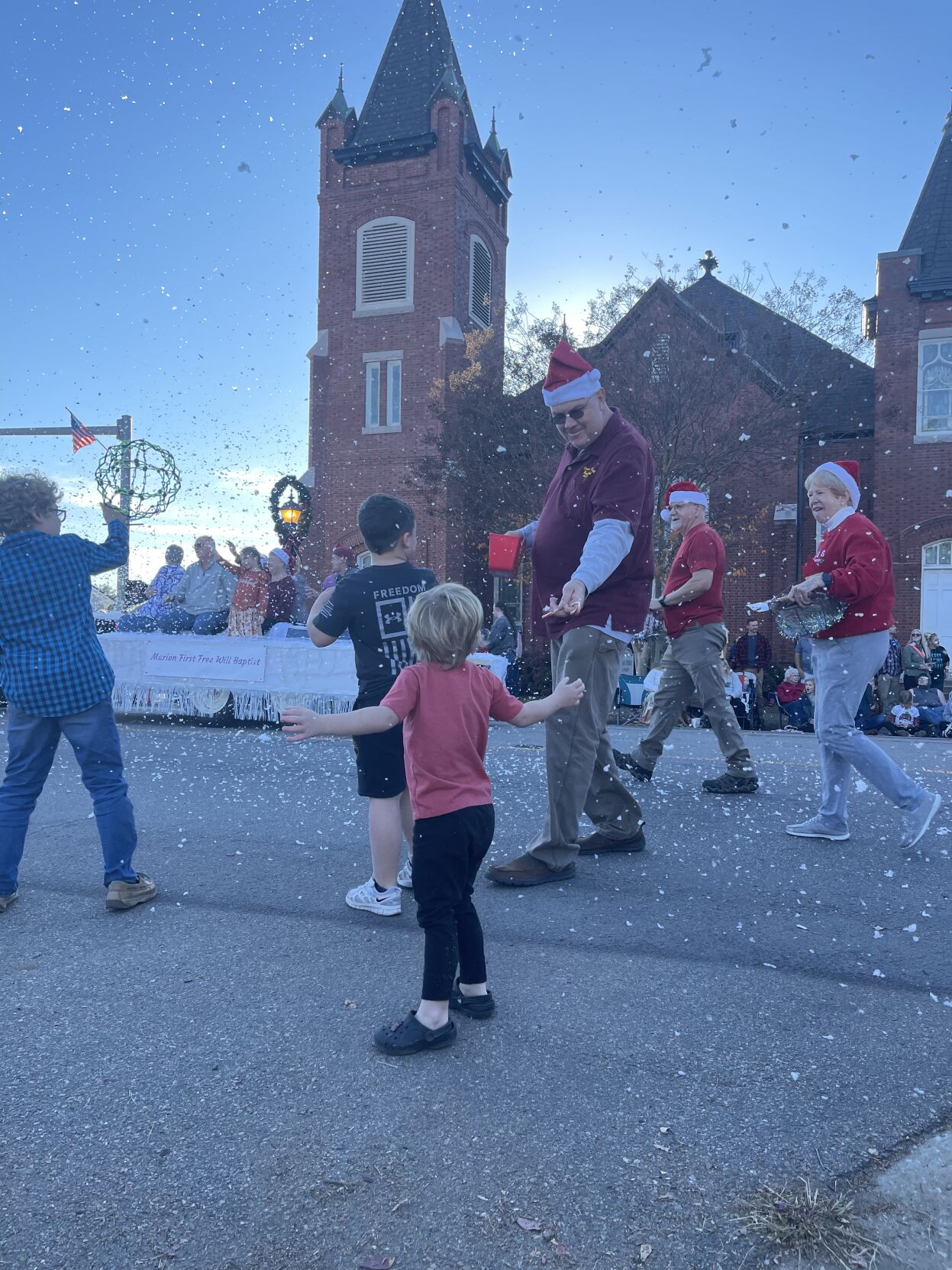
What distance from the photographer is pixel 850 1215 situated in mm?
1774

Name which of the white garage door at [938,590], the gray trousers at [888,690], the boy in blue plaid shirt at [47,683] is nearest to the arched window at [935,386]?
the white garage door at [938,590]

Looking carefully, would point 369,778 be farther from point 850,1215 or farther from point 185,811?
point 185,811

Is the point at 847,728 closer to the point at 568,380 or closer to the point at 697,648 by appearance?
the point at 697,648

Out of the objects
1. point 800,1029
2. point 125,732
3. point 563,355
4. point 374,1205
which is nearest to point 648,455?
point 563,355

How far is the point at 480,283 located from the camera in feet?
94.7

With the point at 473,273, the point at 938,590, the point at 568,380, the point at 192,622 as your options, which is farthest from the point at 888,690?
the point at 473,273

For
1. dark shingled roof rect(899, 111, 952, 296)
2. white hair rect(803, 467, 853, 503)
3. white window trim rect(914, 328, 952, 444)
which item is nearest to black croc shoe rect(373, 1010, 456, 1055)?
white hair rect(803, 467, 853, 503)

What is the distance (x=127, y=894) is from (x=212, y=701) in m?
7.61

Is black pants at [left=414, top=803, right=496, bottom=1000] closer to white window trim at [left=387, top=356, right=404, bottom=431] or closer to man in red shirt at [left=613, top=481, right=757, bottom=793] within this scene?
man in red shirt at [left=613, top=481, right=757, bottom=793]

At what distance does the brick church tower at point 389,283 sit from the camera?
26812 millimetres

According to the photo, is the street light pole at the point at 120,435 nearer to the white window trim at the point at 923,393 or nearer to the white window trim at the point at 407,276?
the white window trim at the point at 407,276

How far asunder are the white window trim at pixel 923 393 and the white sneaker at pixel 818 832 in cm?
1958

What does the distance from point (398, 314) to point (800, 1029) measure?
26.8m

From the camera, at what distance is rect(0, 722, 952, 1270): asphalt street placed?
1789 mm
